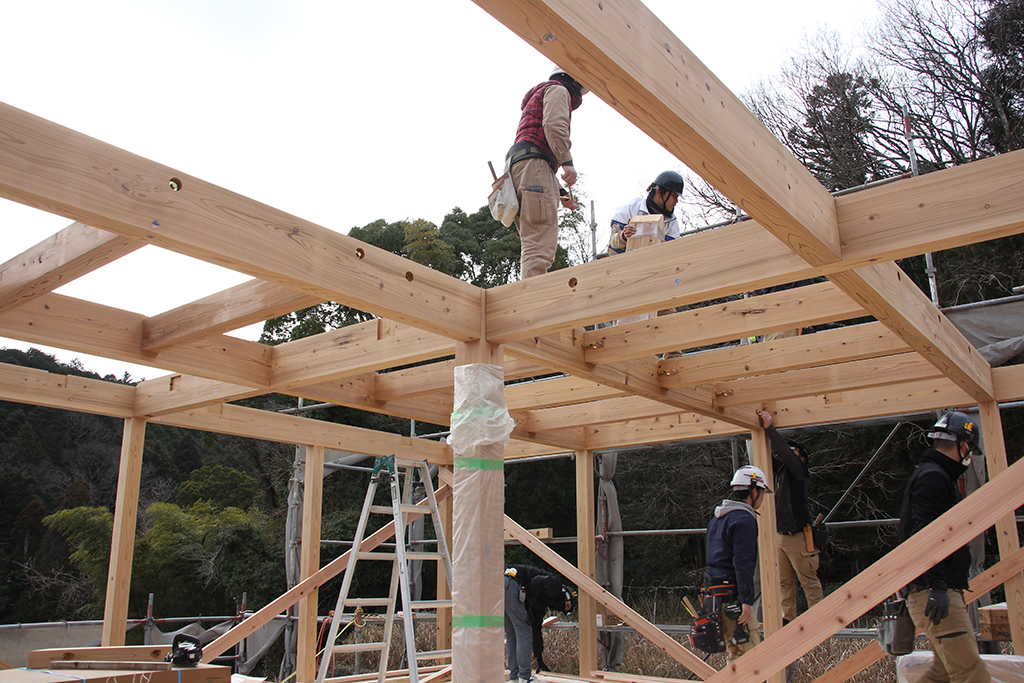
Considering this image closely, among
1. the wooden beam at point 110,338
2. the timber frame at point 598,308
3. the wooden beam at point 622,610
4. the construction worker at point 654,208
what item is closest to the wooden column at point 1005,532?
the timber frame at point 598,308

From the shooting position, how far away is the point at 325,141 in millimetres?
13039

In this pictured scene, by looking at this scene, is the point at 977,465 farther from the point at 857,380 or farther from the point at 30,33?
the point at 30,33

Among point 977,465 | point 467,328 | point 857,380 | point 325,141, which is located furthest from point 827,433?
point 467,328

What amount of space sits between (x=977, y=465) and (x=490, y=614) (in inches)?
187

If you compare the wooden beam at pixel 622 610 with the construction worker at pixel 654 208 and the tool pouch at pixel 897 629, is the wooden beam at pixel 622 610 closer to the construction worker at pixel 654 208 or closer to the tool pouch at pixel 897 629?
the tool pouch at pixel 897 629

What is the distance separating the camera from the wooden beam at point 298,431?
600 cm

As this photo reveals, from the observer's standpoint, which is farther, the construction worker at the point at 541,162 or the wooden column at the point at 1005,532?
the wooden column at the point at 1005,532

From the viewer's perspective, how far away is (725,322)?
14.1 feet

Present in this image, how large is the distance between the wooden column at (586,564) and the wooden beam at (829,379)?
1.96 m

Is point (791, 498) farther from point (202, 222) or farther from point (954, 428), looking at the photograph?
point (202, 222)

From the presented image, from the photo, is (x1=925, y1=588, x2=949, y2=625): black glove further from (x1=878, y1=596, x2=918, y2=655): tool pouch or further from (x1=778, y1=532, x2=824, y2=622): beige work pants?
(x1=778, y1=532, x2=824, y2=622): beige work pants

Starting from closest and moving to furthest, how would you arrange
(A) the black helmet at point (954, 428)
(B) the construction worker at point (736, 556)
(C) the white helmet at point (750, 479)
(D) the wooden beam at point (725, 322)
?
(D) the wooden beam at point (725, 322), (A) the black helmet at point (954, 428), (B) the construction worker at point (736, 556), (C) the white helmet at point (750, 479)

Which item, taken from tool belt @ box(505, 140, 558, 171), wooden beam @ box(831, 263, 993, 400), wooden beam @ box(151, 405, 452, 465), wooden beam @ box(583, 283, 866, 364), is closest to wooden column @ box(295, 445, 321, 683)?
wooden beam @ box(151, 405, 452, 465)

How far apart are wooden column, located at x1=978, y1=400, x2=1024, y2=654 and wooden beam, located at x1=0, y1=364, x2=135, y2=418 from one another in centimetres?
594
